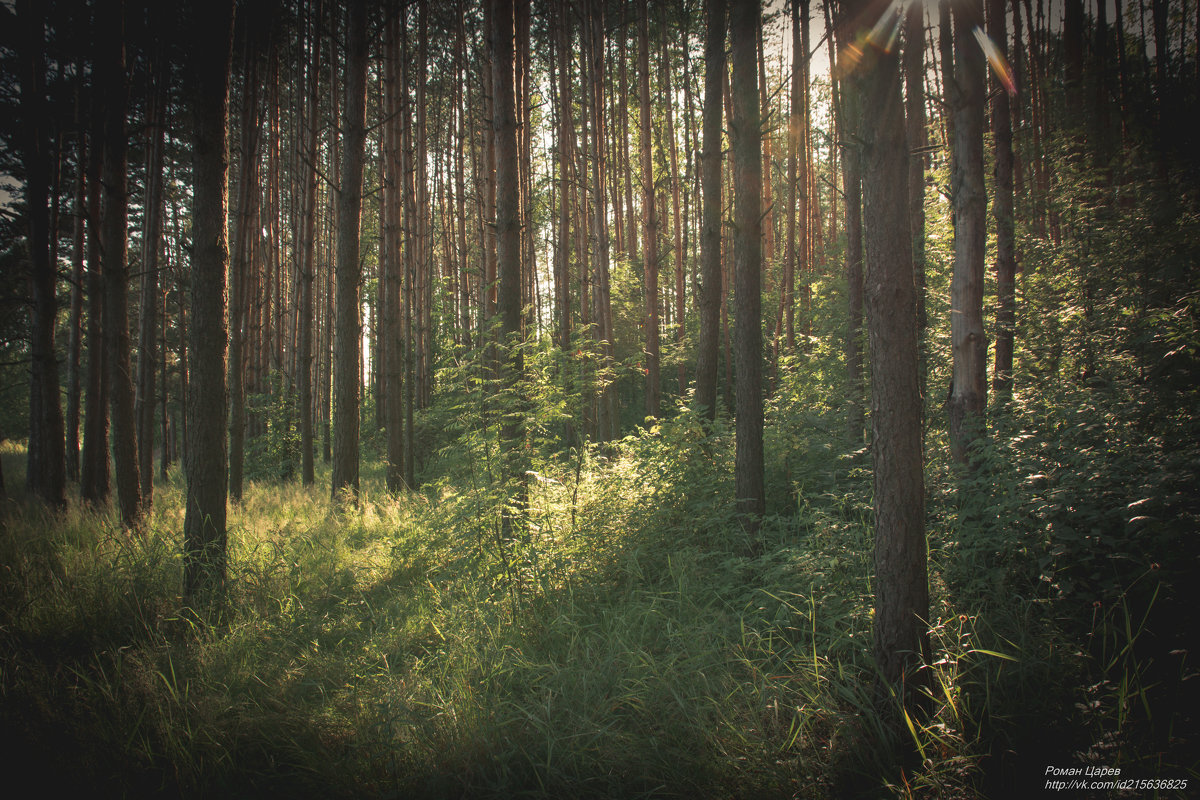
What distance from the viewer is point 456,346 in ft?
16.0

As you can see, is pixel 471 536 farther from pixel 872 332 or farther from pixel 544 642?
pixel 872 332

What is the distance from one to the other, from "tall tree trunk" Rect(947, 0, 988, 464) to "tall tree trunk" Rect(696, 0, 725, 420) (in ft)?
9.33

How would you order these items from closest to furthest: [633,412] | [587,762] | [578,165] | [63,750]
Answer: [587,762], [63,750], [578,165], [633,412]

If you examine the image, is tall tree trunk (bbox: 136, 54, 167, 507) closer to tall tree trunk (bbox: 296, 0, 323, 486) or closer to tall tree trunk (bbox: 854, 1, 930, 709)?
tall tree trunk (bbox: 296, 0, 323, 486)

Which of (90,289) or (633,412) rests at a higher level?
(90,289)

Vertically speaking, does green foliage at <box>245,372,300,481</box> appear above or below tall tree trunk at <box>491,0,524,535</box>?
below

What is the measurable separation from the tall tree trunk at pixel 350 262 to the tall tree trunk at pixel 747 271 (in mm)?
5738

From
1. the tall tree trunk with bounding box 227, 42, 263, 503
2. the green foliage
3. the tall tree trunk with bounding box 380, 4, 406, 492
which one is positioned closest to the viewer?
the tall tree trunk with bounding box 227, 42, 263, 503

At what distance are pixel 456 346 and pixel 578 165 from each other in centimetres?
1282

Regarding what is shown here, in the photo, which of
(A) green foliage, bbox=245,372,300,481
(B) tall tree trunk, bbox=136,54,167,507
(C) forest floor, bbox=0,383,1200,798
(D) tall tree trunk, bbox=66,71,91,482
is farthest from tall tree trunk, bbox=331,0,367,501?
(A) green foliage, bbox=245,372,300,481

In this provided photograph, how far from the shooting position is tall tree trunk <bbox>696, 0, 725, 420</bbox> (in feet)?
20.7

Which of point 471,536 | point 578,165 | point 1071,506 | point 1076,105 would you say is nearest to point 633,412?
point 578,165

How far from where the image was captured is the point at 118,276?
21.2 feet

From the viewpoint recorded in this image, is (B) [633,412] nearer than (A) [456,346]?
No
